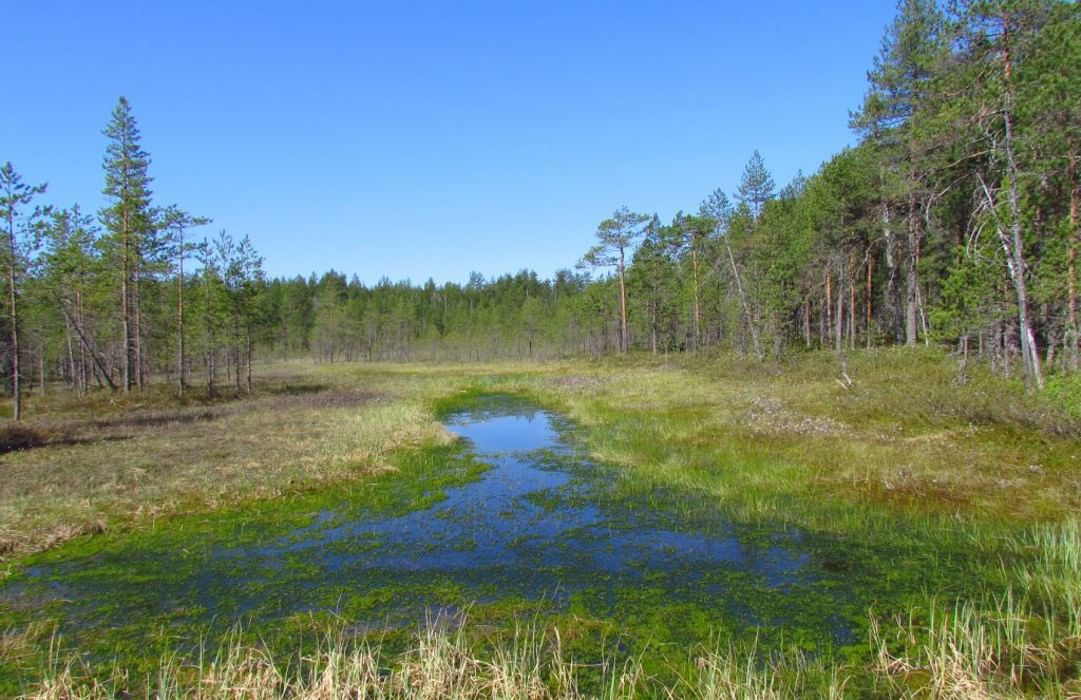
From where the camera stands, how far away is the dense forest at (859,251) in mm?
16125

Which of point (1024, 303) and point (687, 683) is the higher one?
point (1024, 303)

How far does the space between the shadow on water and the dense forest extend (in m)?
13.3

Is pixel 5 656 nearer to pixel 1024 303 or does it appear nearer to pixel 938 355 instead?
pixel 1024 303

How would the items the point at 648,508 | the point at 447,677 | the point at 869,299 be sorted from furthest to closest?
the point at 869,299
the point at 648,508
the point at 447,677

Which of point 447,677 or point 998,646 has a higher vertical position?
point 998,646

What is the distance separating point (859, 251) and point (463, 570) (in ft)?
146

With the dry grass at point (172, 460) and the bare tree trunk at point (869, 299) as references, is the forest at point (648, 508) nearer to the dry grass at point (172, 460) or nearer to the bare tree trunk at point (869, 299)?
the dry grass at point (172, 460)

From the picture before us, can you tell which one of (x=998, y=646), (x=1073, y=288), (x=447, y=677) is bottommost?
(x=447, y=677)

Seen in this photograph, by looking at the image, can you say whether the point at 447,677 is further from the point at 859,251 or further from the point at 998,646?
the point at 859,251

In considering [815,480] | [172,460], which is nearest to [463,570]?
[815,480]

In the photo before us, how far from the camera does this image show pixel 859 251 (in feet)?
139

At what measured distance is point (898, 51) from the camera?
31.7 m

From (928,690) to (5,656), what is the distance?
1009cm

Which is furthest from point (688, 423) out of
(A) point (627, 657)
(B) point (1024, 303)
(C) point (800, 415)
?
(A) point (627, 657)
